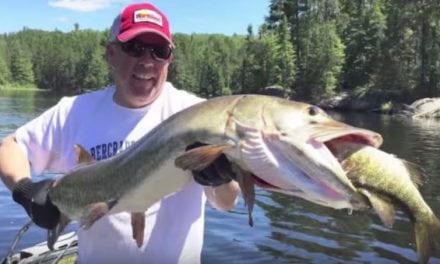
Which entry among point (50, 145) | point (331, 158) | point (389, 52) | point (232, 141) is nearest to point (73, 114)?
point (50, 145)

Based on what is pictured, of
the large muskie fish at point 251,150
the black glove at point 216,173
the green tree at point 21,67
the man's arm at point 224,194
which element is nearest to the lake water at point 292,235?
the man's arm at point 224,194

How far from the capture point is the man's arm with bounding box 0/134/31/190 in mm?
4152

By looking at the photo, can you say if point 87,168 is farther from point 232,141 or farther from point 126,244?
point 232,141

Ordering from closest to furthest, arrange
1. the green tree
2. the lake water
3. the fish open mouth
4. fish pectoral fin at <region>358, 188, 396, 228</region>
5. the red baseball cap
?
1. the fish open mouth
2. fish pectoral fin at <region>358, 188, 396, 228</region>
3. the red baseball cap
4. the lake water
5. the green tree

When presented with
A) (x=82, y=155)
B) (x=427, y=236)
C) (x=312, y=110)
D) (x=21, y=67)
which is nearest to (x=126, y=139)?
(x=82, y=155)

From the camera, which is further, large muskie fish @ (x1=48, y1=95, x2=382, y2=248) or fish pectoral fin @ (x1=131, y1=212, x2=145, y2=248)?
fish pectoral fin @ (x1=131, y1=212, x2=145, y2=248)

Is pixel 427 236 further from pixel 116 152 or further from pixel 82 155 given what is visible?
pixel 82 155

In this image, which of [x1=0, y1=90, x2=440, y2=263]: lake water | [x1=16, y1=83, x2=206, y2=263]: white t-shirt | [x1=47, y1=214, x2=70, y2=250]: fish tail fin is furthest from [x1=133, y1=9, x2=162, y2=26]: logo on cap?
[x1=0, y1=90, x2=440, y2=263]: lake water

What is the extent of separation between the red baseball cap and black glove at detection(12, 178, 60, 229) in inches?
42.3

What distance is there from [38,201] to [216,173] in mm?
1348

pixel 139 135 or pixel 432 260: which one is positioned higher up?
pixel 139 135

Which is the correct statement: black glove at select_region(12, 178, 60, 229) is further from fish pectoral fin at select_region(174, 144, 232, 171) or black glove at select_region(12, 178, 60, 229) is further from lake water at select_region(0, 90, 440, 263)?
lake water at select_region(0, 90, 440, 263)

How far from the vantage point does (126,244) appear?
13.1 feet

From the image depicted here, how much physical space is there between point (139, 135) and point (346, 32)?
80.8 meters
